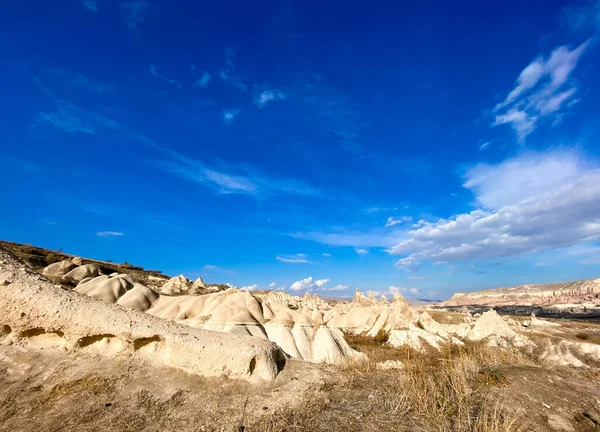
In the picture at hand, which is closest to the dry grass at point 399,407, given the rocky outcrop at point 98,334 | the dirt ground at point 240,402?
the dirt ground at point 240,402

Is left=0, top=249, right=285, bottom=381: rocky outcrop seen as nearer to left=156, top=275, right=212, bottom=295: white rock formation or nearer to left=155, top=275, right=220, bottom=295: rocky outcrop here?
left=156, top=275, right=212, bottom=295: white rock formation

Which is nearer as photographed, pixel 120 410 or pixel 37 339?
pixel 120 410

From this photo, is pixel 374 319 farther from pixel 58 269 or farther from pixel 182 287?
pixel 58 269

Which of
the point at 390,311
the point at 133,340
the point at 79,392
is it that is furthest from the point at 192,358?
the point at 390,311

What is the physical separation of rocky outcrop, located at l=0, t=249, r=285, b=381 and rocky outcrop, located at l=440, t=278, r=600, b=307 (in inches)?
5502

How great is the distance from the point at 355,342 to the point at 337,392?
691 inches

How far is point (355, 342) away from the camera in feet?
75.8

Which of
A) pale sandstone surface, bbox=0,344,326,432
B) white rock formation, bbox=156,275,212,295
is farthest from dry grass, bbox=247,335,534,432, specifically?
white rock formation, bbox=156,275,212,295

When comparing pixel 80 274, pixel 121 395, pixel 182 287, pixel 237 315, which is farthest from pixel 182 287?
pixel 121 395

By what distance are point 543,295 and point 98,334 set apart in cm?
17191

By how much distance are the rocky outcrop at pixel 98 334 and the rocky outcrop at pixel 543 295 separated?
140 metres

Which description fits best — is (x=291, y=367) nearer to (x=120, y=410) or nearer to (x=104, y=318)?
(x=120, y=410)

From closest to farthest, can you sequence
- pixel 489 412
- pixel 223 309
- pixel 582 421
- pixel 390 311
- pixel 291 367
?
pixel 489 412
pixel 582 421
pixel 291 367
pixel 223 309
pixel 390 311

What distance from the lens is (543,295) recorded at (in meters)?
135
